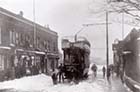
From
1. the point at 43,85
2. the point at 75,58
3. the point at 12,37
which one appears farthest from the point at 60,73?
the point at 12,37

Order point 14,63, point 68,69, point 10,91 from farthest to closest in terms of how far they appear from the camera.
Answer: point 14,63 < point 68,69 < point 10,91

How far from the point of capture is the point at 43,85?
14773mm

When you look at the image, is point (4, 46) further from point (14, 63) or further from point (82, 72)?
point (82, 72)

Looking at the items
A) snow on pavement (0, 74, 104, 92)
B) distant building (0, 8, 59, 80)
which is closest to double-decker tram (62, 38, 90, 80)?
snow on pavement (0, 74, 104, 92)

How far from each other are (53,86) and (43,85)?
108cm

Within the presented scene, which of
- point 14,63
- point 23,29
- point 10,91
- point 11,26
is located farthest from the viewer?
point 23,29

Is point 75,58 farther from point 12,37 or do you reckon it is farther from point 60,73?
point 12,37

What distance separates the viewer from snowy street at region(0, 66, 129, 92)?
11694 mm

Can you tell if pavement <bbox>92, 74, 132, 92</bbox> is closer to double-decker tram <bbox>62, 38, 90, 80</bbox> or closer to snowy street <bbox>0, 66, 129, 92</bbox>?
snowy street <bbox>0, 66, 129, 92</bbox>

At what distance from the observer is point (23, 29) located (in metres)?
21.4

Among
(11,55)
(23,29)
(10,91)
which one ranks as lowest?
(10,91)

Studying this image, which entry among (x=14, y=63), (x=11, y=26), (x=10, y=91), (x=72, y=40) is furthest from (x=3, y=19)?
(x=10, y=91)

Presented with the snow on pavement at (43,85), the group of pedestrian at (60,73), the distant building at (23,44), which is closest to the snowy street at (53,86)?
the snow on pavement at (43,85)

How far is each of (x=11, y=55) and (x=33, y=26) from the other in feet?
7.18
